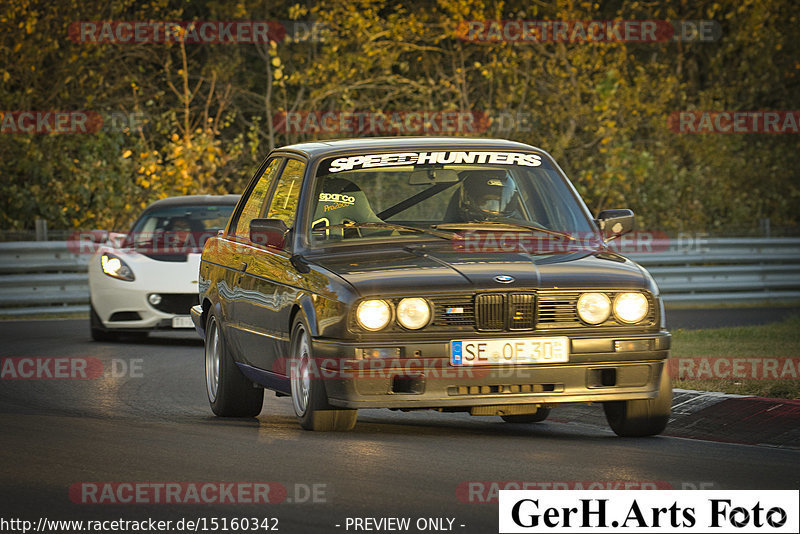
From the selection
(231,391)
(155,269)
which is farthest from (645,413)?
(155,269)

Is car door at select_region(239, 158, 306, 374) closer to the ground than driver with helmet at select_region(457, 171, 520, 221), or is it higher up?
closer to the ground

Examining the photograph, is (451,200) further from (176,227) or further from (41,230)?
(41,230)

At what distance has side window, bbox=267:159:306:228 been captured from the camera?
9.72 meters

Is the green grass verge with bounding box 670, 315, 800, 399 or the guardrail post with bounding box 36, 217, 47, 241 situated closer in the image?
the green grass verge with bounding box 670, 315, 800, 399

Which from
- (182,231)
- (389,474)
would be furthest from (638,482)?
(182,231)

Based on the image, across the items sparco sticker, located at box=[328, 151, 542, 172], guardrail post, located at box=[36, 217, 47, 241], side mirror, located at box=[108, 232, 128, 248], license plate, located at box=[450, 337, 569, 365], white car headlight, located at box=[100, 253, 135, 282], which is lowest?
guardrail post, located at box=[36, 217, 47, 241]

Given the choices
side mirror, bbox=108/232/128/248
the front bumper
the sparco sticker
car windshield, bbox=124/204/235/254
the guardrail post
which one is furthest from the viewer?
the guardrail post

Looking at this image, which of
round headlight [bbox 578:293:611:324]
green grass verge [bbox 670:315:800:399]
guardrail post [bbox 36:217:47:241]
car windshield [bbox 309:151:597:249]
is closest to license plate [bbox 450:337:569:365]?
round headlight [bbox 578:293:611:324]

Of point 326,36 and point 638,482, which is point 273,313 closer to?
point 638,482

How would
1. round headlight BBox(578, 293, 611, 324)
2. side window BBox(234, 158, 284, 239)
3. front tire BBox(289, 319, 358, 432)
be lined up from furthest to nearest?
Answer: side window BBox(234, 158, 284, 239) < front tire BBox(289, 319, 358, 432) < round headlight BBox(578, 293, 611, 324)

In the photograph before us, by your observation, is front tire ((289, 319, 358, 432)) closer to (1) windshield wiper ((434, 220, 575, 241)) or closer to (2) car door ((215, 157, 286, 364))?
(2) car door ((215, 157, 286, 364))

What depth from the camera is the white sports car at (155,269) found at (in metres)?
16.4

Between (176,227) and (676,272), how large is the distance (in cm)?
914

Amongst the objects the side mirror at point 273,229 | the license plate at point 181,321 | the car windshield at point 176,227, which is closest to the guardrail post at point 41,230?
the car windshield at point 176,227
